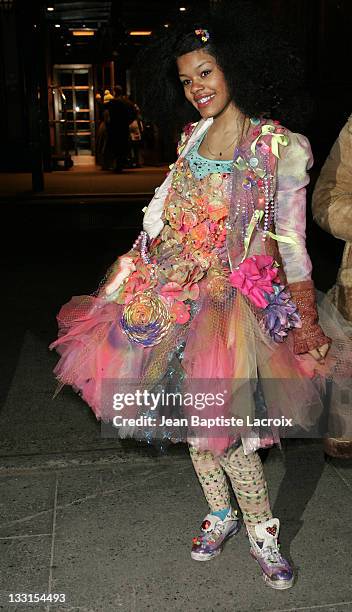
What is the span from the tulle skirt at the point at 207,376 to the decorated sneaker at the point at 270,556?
0.36 meters

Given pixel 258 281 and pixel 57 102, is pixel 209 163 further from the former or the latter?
A: pixel 57 102

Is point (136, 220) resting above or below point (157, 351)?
below

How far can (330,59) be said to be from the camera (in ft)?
55.3

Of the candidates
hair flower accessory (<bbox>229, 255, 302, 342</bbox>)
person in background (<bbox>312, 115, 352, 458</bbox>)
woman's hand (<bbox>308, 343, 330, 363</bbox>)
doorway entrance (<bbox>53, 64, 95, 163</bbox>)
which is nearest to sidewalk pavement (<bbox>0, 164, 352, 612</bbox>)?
person in background (<bbox>312, 115, 352, 458</bbox>)

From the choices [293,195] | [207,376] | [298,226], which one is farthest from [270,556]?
[293,195]

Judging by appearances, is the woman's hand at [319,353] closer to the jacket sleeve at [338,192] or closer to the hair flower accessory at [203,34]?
the jacket sleeve at [338,192]

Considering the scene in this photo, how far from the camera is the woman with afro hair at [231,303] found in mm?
2566

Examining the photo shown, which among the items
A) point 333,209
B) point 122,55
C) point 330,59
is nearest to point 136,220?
point 330,59

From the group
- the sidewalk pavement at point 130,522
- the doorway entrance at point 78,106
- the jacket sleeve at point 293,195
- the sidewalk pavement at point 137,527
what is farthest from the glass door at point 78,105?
the jacket sleeve at point 293,195

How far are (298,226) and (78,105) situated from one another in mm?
22004

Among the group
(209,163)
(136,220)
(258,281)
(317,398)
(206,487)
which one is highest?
(209,163)

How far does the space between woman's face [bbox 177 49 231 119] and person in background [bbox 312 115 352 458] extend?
66cm

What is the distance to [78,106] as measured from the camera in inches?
924

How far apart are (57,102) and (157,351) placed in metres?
20.6
